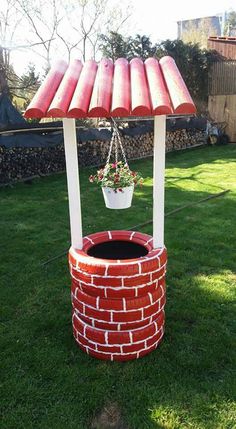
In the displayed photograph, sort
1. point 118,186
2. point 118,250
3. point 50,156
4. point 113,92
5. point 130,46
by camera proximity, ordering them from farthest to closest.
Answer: point 130,46 < point 50,156 < point 118,250 < point 118,186 < point 113,92

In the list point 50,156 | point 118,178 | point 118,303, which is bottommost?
point 118,303

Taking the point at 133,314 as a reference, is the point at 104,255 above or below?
above

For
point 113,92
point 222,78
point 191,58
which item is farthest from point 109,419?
point 191,58

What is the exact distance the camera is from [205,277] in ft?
14.3

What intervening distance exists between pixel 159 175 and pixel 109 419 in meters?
1.89

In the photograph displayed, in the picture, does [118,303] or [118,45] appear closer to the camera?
[118,303]

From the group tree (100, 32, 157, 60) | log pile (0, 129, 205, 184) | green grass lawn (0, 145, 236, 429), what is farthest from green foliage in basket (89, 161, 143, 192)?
tree (100, 32, 157, 60)

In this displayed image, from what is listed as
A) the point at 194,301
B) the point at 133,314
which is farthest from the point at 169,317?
the point at 133,314

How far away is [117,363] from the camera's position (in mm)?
3035

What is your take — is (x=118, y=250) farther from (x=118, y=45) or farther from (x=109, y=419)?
(x=118, y=45)

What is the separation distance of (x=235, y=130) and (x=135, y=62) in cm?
1669

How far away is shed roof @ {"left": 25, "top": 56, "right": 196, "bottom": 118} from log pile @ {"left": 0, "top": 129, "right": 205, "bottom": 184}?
7.35 meters

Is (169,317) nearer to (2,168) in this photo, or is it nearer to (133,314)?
(133,314)

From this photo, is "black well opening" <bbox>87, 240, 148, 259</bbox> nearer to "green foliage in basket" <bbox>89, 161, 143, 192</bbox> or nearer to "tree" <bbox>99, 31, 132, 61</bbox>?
"green foliage in basket" <bbox>89, 161, 143, 192</bbox>
